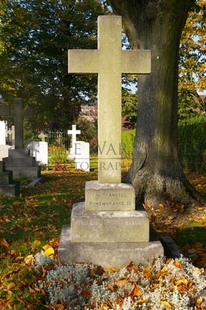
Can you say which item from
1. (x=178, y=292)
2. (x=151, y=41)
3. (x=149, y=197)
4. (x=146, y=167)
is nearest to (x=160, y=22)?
(x=151, y=41)

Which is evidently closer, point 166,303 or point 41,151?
point 166,303

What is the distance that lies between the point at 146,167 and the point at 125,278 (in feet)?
12.5

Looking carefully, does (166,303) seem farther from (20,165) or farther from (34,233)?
(20,165)

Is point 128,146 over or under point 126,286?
over

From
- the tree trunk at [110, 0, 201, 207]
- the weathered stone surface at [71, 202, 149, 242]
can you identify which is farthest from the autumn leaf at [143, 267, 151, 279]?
the tree trunk at [110, 0, 201, 207]

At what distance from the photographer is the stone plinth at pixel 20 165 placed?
1218 cm

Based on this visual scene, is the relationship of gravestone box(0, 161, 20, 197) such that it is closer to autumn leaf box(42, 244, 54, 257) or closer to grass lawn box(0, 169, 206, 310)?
grass lawn box(0, 169, 206, 310)

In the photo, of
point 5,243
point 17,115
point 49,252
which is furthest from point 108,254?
point 17,115

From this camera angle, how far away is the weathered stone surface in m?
3.98

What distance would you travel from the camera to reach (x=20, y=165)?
40.4ft

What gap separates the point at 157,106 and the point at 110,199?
3.32m

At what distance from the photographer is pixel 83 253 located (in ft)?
12.7

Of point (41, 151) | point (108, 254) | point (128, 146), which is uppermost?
point (128, 146)

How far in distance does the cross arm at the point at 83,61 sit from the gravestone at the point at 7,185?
16.7 feet
